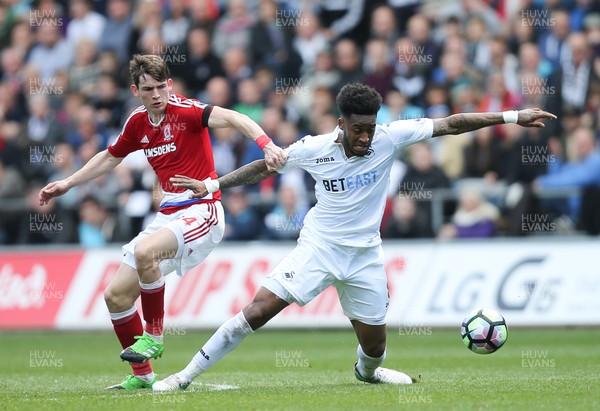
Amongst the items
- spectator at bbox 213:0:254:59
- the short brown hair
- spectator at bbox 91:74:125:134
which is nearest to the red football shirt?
the short brown hair

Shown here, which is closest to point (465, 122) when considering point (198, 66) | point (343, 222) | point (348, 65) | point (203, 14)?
point (343, 222)

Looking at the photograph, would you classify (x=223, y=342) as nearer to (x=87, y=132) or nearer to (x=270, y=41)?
(x=87, y=132)

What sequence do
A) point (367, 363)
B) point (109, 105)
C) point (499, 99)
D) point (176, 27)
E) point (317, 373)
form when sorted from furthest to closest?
point (176, 27) → point (109, 105) → point (499, 99) → point (317, 373) → point (367, 363)

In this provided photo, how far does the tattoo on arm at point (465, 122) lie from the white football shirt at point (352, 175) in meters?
0.09

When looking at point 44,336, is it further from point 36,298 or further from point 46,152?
point 46,152

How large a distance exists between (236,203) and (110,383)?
829 cm

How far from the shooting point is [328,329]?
59.8 ft

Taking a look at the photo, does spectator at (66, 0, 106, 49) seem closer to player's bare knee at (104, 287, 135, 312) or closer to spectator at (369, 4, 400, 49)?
spectator at (369, 4, 400, 49)

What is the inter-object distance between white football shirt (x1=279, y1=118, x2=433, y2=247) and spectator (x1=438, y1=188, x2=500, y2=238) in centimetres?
819

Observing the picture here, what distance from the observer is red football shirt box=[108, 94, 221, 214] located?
34.6 ft

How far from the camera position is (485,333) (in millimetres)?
10656

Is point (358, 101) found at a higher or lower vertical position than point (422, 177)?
higher

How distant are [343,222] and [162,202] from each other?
1.91 metres

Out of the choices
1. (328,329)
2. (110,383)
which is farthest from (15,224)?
(110,383)
